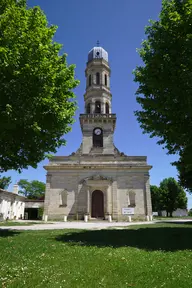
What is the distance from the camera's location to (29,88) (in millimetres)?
10383

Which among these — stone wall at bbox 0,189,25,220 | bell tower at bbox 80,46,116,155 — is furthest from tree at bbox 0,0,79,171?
bell tower at bbox 80,46,116,155

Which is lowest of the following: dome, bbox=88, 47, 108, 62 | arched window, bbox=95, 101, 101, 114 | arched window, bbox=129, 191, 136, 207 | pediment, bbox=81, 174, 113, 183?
arched window, bbox=129, 191, 136, 207

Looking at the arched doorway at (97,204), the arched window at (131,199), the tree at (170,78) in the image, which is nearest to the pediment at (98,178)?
the arched doorway at (97,204)

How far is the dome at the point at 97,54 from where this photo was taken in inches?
1598

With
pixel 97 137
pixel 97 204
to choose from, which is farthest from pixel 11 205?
pixel 97 137

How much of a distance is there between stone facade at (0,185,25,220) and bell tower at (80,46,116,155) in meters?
13.6

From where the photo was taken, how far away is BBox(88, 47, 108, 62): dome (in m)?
40.6

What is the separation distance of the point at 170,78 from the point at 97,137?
26716 millimetres

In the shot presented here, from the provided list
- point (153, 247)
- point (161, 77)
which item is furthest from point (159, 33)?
point (153, 247)

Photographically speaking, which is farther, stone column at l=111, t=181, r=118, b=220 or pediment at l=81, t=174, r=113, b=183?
pediment at l=81, t=174, r=113, b=183

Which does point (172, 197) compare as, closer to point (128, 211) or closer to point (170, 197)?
point (170, 197)

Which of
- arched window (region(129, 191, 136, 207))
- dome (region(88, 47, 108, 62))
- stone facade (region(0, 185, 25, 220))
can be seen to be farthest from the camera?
dome (region(88, 47, 108, 62))

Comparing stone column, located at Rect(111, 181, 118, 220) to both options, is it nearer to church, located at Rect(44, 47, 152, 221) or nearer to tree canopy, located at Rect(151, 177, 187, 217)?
church, located at Rect(44, 47, 152, 221)

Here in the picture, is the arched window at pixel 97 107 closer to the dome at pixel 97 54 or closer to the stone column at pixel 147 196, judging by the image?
the dome at pixel 97 54
